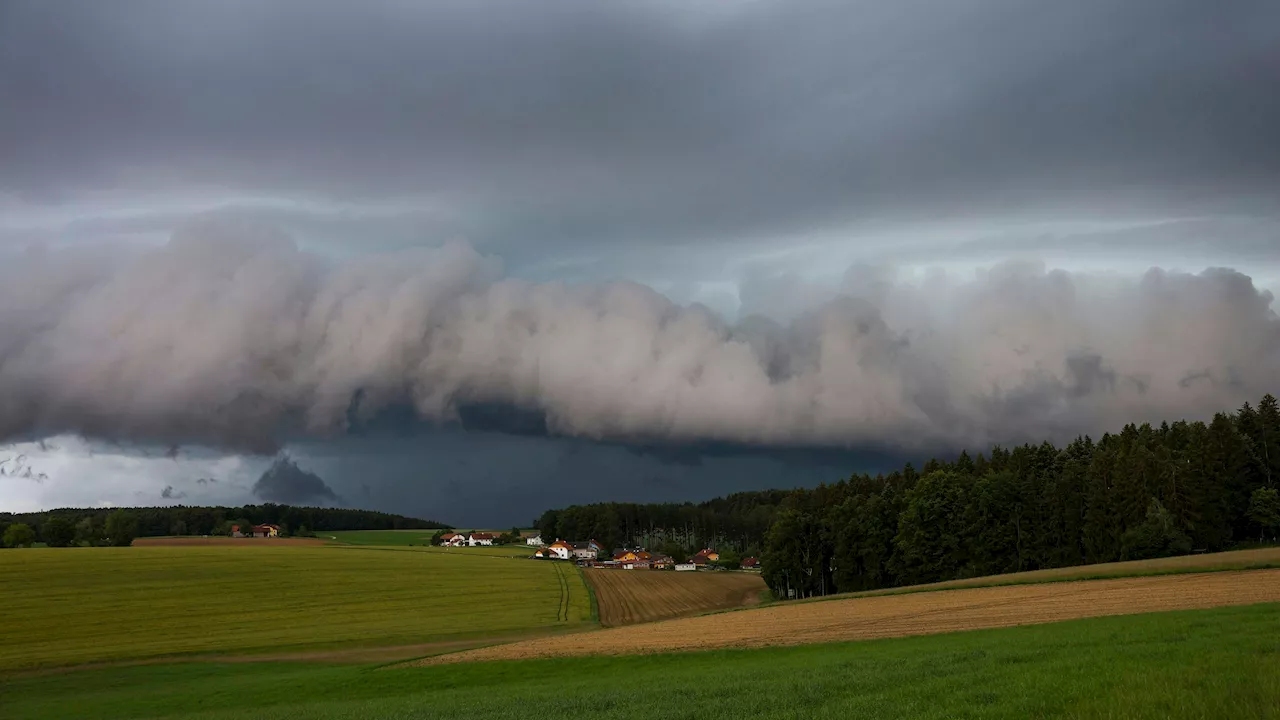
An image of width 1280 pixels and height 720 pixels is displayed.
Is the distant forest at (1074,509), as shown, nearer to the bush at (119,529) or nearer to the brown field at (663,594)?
the brown field at (663,594)

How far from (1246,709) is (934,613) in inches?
1602

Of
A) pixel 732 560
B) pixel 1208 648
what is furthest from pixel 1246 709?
pixel 732 560

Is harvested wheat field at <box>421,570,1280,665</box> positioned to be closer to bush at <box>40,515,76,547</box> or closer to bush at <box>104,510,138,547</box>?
bush at <box>104,510,138,547</box>

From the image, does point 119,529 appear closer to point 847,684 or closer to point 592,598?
point 592,598

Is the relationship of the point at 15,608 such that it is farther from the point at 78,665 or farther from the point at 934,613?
the point at 934,613

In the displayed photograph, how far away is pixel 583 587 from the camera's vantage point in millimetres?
111812

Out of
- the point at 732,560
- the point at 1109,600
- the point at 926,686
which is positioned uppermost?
the point at 926,686

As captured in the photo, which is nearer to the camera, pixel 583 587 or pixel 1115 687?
pixel 1115 687

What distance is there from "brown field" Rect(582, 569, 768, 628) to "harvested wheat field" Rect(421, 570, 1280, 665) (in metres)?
23.8

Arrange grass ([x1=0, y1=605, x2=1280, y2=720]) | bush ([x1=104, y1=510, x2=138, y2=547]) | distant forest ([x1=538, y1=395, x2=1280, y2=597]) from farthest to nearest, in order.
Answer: bush ([x1=104, y1=510, x2=138, y2=547])
distant forest ([x1=538, y1=395, x2=1280, y2=597])
grass ([x1=0, y1=605, x2=1280, y2=720])

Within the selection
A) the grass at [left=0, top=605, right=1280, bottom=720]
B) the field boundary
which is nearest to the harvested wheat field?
the grass at [left=0, top=605, right=1280, bottom=720]

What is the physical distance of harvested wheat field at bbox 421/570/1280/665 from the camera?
39.7 m

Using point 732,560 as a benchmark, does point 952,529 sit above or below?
above

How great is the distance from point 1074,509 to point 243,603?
8701 centimetres
